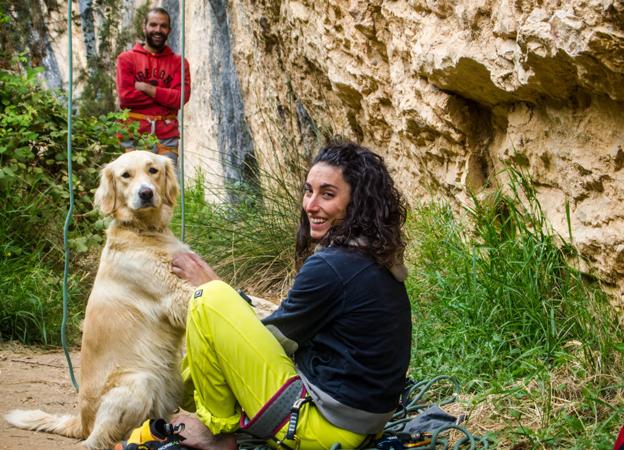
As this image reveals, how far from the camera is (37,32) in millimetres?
11484

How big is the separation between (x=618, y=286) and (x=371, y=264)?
4.71 feet

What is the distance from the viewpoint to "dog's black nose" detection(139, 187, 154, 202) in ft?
12.5

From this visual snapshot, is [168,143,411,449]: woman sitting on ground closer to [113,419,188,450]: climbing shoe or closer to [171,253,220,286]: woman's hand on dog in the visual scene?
[113,419,188,450]: climbing shoe

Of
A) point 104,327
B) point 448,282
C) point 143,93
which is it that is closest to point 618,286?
point 448,282

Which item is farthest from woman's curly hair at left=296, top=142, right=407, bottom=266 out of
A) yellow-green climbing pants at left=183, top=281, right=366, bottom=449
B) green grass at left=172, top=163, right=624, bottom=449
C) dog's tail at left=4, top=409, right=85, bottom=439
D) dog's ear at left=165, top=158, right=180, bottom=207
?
dog's tail at left=4, top=409, right=85, bottom=439

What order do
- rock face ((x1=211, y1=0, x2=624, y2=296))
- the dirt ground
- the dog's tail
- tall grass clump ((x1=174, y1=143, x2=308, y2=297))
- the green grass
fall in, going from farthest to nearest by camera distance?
tall grass clump ((x1=174, y1=143, x2=308, y2=297))
the dog's tail
the dirt ground
rock face ((x1=211, y1=0, x2=624, y2=296))
the green grass

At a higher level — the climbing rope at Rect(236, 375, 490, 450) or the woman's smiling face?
the woman's smiling face

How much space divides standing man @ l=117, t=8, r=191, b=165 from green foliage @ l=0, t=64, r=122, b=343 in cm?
50

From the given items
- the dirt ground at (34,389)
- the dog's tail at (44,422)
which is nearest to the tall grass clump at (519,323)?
the dog's tail at (44,422)

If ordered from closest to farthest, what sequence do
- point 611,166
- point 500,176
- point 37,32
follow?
1. point 611,166
2. point 500,176
3. point 37,32

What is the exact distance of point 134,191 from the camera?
3.83 m

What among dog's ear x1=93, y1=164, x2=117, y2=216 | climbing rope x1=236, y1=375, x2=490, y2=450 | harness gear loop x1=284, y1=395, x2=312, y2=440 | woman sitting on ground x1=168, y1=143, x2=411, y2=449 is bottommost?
climbing rope x1=236, y1=375, x2=490, y2=450

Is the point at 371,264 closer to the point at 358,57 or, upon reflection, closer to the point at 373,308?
the point at 373,308

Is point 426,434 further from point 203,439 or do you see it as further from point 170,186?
point 170,186
